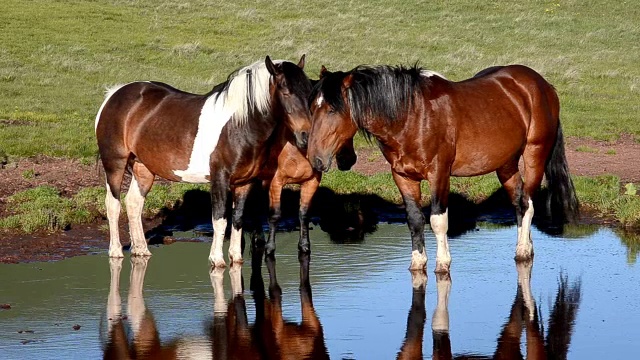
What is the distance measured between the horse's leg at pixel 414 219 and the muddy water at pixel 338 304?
0.15 metres

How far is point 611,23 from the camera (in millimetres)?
41938

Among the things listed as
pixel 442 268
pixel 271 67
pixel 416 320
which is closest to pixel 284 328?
pixel 416 320

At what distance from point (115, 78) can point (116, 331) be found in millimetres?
21053

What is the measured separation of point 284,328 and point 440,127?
9.00 ft

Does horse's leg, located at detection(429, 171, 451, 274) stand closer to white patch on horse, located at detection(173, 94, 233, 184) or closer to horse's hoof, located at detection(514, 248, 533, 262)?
horse's hoof, located at detection(514, 248, 533, 262)

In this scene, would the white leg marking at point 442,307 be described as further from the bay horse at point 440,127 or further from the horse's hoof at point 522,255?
the horse's hoof at point 522,255

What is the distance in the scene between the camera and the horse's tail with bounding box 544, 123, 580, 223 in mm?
11047

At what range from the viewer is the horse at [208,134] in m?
9.70

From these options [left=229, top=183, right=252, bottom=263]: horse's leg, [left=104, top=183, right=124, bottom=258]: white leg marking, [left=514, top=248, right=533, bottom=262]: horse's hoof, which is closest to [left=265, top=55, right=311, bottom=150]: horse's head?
[left=229, top=183, right=252, bottom=263]: horse's leg

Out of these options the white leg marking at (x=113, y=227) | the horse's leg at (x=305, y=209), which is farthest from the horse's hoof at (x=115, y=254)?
the horse's leg at (x=305, y=209)

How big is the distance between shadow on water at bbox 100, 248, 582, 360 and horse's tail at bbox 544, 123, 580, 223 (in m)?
1.92

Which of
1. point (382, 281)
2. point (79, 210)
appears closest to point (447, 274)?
point (382, 281)

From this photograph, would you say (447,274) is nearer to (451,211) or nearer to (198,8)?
(451,211)

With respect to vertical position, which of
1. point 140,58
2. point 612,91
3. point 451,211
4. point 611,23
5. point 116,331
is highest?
point 611,23
